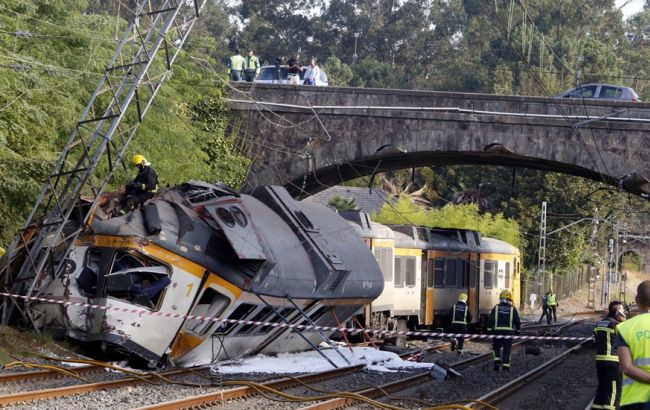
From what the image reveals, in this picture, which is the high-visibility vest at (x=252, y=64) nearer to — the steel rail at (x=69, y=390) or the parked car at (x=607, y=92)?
the parked car at (x=607, y=92)

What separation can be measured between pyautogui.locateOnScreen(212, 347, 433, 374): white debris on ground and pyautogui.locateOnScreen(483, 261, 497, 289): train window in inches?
502

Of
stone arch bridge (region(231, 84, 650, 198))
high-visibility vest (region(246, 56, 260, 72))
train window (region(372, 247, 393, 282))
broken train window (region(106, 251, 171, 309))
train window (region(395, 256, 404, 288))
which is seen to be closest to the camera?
broken train window (region(106, 251, 171, 309))

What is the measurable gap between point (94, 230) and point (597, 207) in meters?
58.3

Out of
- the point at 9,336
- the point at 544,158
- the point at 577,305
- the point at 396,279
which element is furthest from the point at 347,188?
the point at 9,336

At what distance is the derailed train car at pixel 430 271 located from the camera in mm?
26844

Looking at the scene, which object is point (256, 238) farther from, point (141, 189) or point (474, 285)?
point (474, 285)

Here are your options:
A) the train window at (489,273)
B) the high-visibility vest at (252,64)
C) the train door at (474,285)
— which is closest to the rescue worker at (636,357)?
the train door at (474,285)

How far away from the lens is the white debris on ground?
18391mm

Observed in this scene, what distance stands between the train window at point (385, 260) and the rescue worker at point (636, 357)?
1817 cm

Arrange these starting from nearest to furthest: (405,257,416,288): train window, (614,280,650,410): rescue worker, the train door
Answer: (614,280,650,410): rescue worker < (405,257,416,288): train window < the train door

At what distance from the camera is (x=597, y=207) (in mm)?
71375

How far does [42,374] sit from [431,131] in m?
21.4

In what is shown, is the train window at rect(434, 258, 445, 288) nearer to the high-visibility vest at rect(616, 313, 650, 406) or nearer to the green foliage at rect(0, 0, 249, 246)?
the green foliage at rect(0, 0, 249, 246)

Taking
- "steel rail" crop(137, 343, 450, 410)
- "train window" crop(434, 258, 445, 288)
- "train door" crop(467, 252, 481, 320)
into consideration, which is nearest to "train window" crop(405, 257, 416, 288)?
"train window" crop(434, 258, 445, 288)
